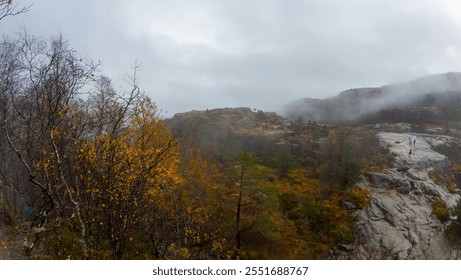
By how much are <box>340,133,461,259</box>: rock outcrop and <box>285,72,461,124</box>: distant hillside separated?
40.1 metres

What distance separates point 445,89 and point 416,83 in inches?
436

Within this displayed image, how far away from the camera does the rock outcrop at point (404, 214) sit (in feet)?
76.1

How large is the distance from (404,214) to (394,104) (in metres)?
69.5

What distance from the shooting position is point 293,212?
25656 mm

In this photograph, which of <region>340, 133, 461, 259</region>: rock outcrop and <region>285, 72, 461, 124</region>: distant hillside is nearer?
<region>340, 133, 461, 259</region>: rock outcrop

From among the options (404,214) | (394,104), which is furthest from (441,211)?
(394,104)

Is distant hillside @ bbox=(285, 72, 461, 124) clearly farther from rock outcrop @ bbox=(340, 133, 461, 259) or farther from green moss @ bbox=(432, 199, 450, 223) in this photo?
green moss @ bbox=(432, 199, 450, 223)

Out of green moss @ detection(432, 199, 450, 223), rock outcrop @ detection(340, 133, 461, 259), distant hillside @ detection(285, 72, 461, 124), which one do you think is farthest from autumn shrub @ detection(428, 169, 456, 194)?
distant hillside @ detection(285, 72, 461, 124)

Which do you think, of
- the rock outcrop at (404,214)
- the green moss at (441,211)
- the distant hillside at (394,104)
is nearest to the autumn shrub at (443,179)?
the rock outcrop at (404,214)

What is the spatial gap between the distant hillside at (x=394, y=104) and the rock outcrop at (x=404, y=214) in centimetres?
4012

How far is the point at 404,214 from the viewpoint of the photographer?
2619 cm

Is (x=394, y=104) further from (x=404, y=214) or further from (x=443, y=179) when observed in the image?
(x=404, y=214)

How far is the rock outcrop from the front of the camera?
913 inches
